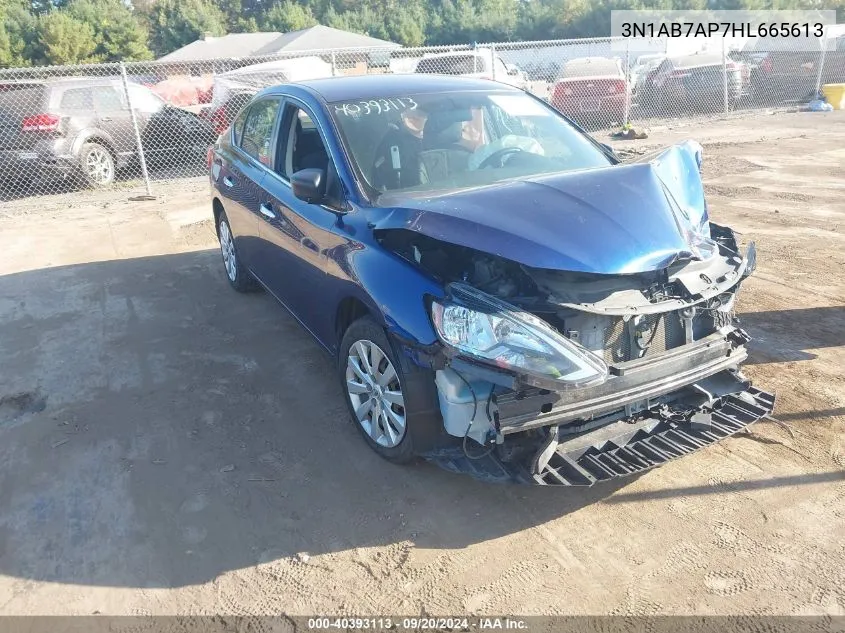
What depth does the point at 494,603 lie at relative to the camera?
269 cm

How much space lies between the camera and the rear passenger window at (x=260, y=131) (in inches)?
195

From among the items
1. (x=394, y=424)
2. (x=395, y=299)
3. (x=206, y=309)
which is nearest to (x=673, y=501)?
(x=394, y=424)

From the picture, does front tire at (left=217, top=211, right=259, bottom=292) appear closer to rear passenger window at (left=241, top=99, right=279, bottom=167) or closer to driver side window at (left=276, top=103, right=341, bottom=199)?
rear passenger window at (left=241, top=99, right=279, bottom=167)

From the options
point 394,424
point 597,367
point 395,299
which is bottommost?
point 394,424

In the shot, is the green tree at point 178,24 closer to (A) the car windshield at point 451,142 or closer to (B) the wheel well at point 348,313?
(A) the car windshield at point 451,142

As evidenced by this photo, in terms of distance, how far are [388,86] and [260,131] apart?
1225 millimetres

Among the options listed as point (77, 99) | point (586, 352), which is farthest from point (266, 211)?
point (77, 99)

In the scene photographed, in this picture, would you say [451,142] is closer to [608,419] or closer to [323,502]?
[608,419]

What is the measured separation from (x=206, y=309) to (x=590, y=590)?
4336 millimetres

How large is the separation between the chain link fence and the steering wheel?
738cm

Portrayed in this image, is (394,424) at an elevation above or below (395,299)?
below

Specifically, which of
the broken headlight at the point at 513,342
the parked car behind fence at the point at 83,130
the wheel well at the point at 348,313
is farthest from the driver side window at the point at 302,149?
the parked car behind fence at the point at 83,130

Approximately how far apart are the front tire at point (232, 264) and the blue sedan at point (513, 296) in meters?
1.91

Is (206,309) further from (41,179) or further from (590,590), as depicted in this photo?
(41,179)
